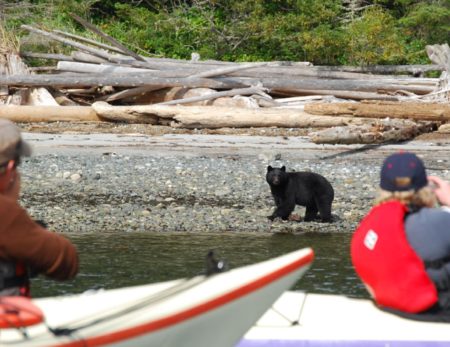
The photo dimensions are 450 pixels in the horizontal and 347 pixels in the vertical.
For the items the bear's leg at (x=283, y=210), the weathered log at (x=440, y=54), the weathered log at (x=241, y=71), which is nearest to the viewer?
the bear's leg at (x=283, y=210)

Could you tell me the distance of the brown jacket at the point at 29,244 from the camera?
5074 mm

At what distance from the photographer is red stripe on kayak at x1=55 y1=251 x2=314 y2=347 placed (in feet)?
16.8

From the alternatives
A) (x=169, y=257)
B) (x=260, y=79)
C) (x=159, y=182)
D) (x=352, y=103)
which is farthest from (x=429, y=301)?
(x=260, y=79)

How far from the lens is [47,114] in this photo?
754 inches

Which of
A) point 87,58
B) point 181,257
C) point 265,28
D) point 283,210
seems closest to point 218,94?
point 87,58

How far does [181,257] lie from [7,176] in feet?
20.7

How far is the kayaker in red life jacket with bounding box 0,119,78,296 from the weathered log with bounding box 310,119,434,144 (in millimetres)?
11539

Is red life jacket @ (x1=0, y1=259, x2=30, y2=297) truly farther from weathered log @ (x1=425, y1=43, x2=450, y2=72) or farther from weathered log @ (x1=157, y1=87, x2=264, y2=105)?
weathered log @ (x1=425, y1=43, x2=450, y2=72)

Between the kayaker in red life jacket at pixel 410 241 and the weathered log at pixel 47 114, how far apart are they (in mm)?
13220

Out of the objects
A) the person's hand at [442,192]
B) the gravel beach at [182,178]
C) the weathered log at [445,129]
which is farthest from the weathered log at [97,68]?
the person's hand at [442,192]

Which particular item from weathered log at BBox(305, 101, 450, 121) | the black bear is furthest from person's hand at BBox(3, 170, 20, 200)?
weathered log at BBox(305, 101, 450, 121)

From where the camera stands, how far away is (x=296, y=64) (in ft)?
68.0

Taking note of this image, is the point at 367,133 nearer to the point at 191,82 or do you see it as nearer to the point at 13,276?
the point at 191,82

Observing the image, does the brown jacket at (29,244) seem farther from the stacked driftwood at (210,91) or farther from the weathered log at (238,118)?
the weathered log at (238,118)
